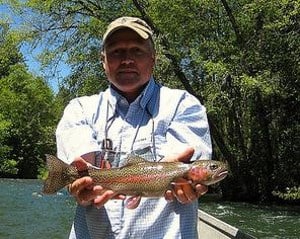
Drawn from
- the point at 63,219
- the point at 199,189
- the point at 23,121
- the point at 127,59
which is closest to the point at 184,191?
the point at 199,189

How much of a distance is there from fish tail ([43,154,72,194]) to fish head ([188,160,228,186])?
1.45 ft

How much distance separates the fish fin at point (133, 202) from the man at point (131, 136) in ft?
0.08

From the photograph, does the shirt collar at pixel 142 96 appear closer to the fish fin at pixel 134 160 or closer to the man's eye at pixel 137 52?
the man's eye at pixel 137 52

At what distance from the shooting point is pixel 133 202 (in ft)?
7.13

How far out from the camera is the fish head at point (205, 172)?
2105mm

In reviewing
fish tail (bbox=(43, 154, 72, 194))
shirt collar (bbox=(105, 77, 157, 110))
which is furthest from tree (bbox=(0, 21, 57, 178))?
fish tail (bbox=(43, 154, 72, 194))

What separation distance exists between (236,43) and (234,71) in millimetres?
1825

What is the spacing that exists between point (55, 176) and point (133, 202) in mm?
295

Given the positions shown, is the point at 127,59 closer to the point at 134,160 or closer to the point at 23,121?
the point at 134,160

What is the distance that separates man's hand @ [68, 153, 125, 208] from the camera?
7.04 feet

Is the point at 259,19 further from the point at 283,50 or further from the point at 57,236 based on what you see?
the point at 57,236

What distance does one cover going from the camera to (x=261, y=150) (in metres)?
23.2

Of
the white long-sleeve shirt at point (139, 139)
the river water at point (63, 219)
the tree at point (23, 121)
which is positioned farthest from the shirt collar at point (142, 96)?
the tree at point (23, 121)

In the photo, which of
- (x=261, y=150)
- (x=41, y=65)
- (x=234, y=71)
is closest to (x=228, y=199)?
(x=261, y=150)
